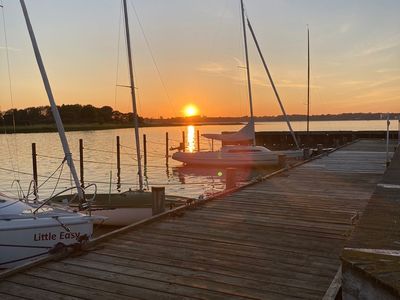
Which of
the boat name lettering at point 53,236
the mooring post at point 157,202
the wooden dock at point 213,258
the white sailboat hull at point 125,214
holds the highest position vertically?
the mooring post at point 157,202

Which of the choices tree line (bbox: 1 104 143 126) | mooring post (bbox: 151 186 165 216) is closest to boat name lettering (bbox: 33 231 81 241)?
mooring post (bbox: 151 186 165 216)

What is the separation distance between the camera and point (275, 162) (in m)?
33.5

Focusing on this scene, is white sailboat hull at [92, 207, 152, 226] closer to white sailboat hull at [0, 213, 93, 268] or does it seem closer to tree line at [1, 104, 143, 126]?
white sailboat hull at [0, 213, 93, 268]

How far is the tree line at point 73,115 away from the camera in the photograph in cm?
15176

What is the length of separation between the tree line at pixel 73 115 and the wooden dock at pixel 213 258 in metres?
141

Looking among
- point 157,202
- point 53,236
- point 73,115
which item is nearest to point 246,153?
point 157,202

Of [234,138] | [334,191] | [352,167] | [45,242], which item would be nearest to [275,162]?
[234,138]

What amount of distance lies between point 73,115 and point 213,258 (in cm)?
16759

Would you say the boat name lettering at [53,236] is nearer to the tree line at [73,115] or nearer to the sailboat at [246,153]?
the sailboat at [246,153]

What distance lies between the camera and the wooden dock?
17.3 feet

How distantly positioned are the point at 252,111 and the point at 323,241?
997 inches

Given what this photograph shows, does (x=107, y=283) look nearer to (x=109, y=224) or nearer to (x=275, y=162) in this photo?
(x=109, y=224)

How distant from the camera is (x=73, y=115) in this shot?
16525cm

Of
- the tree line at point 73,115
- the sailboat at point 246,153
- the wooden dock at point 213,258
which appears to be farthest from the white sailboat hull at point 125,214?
the tree line at point 73,115
